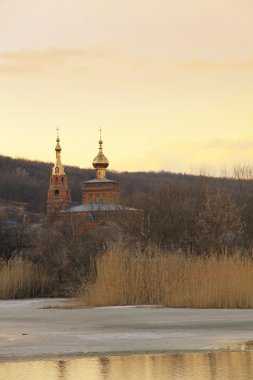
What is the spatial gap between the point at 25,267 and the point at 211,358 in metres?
16.2

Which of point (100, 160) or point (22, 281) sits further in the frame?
point (100, 160)

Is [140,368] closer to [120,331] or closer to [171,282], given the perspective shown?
[120,331]

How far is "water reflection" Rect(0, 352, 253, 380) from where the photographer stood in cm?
813

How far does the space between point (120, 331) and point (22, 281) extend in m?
12.2

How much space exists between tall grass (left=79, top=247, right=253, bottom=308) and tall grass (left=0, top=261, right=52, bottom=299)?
3.60m

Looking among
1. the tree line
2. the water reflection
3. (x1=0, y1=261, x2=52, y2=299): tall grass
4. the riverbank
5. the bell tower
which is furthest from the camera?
the bell tower

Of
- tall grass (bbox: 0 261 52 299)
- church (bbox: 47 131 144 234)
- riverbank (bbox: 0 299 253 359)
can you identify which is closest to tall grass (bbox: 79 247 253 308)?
riverbank (bbox: 0 299 253 359)

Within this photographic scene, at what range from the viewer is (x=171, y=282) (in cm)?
1942

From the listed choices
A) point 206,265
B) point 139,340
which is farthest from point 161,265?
point 139,340

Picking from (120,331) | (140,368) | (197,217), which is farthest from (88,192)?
(140,368)

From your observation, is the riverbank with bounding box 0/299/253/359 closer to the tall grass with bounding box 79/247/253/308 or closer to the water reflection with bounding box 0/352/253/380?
the water reflection with bounding box 0/352/253/380

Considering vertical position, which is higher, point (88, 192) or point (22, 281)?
point (88, 192)

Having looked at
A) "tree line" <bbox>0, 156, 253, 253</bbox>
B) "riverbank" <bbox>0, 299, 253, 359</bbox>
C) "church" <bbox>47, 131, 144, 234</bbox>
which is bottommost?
"riverbank" <bbox>0, 299, 253, 359</bbox>

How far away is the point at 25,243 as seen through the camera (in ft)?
109
